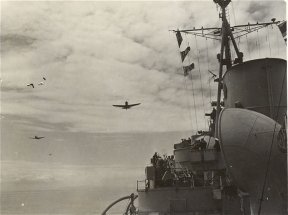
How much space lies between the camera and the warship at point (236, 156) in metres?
12.6

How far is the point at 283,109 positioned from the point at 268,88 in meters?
1.27

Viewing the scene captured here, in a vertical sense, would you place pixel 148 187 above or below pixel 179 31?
below

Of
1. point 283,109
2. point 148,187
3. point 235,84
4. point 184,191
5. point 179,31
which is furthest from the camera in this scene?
point 179,31

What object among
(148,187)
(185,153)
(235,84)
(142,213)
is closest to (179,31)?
(235,84)

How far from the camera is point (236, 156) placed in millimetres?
13289

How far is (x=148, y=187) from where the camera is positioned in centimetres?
2036

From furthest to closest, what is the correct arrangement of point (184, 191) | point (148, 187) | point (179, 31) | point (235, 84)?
point (179, 31), point (148, 187), point (184, 191), point (235, 84)

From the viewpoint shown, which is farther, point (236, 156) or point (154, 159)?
point (154, 159)

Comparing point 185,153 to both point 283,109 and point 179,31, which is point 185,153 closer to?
point 283,109

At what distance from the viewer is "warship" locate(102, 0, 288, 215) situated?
12555mm

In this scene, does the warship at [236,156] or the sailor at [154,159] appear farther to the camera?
the sailor at [154,159]

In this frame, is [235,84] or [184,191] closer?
[235,84]

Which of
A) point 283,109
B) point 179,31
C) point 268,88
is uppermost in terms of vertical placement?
point 179,31

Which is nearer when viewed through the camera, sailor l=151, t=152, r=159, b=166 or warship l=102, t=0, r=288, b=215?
warship l=102, t=0, r=288, b=215
